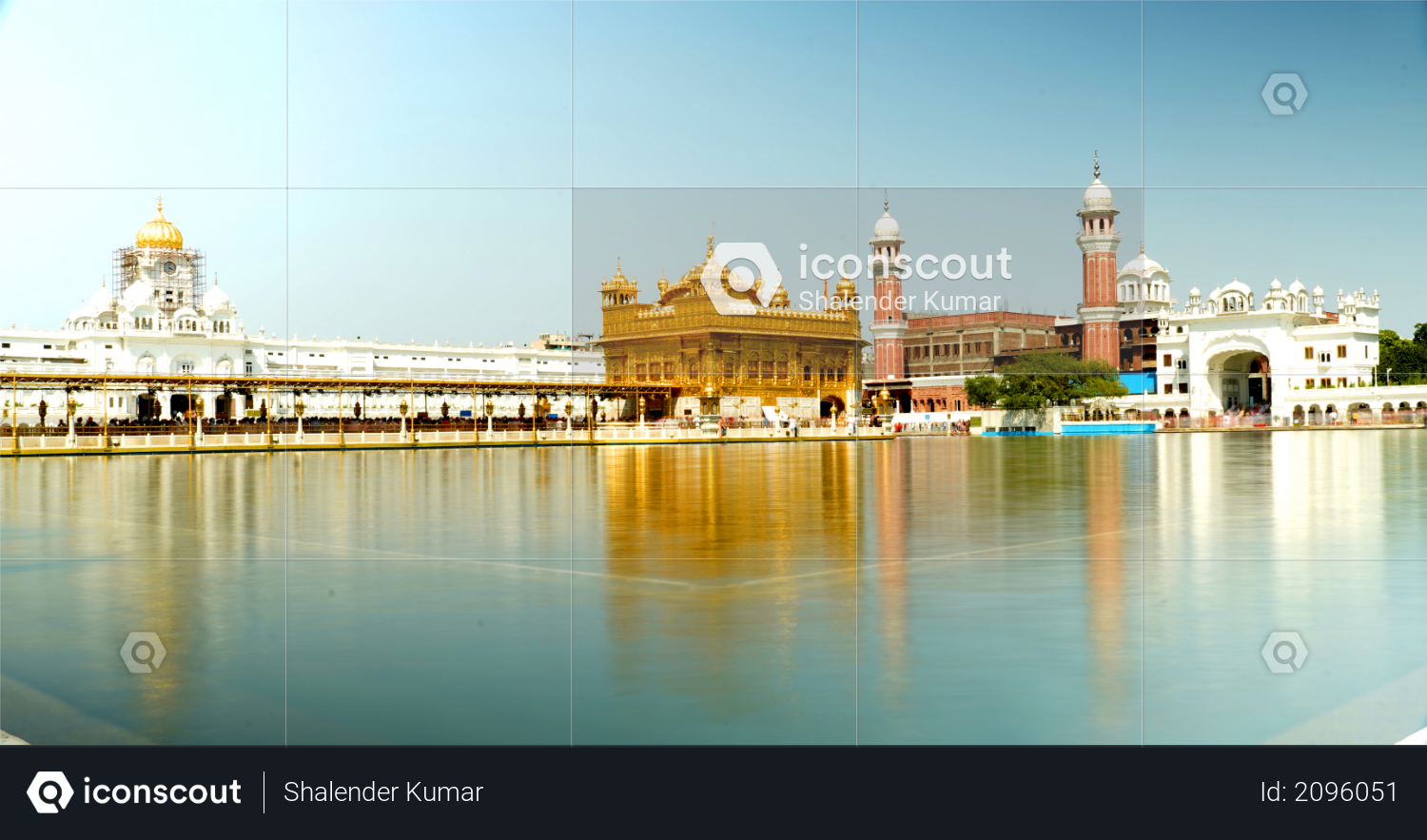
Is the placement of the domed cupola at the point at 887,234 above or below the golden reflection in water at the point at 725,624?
above

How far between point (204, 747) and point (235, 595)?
9.58ft

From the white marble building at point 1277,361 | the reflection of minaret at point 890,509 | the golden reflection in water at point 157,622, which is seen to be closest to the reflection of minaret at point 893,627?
the reflection of minaret at point 890,509

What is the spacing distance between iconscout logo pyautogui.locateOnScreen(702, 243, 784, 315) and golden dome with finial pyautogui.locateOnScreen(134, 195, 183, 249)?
62197 mm

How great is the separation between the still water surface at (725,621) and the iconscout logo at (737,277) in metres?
1.91

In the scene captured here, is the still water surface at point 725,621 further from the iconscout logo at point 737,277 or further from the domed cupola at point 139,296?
the domed cupola at point 139,296

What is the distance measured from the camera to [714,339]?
11.8m

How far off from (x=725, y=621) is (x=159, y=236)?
225ft

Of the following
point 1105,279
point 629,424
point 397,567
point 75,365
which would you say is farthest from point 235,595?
point 75,365

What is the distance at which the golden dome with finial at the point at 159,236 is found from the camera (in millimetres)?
63616

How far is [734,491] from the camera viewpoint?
518 inches

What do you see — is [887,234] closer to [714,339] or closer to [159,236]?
[714,339]
